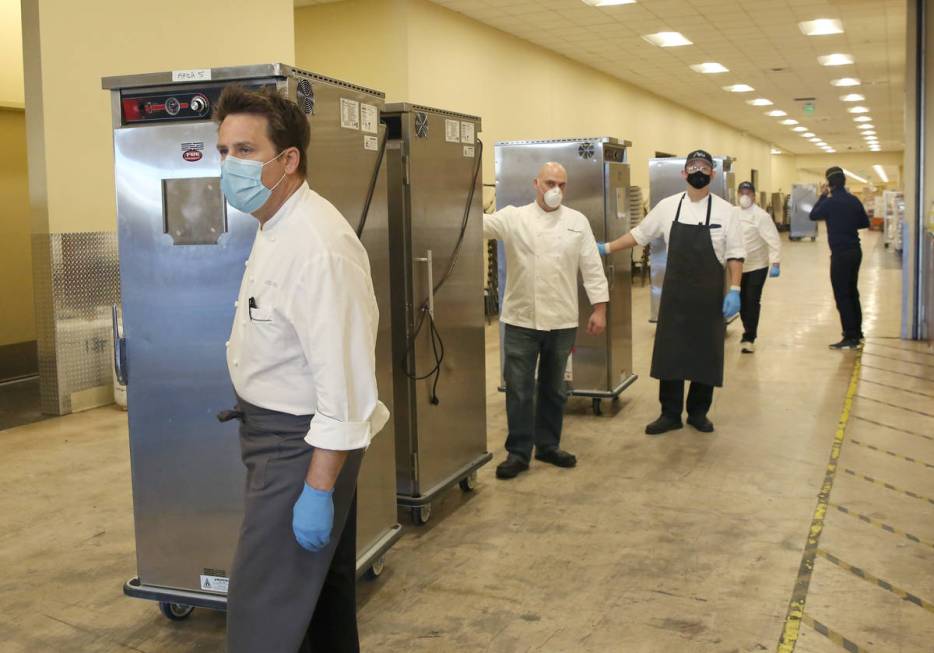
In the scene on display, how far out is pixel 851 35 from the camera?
44.6ft

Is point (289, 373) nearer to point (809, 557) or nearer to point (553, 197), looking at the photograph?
point (809, 557)

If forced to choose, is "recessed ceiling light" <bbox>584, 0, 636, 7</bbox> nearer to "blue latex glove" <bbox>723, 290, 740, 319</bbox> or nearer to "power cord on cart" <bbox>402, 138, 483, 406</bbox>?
"blue latex glove" <bbox>723, 290, 740, 319</bbox>

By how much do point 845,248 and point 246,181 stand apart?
790 centimetres

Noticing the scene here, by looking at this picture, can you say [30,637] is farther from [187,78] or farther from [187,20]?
[187,20]

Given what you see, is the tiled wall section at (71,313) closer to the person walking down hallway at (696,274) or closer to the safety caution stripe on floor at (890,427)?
the person walking down hallway at (696,274)

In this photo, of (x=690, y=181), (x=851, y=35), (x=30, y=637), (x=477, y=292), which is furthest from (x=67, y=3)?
(x=851, y=35)

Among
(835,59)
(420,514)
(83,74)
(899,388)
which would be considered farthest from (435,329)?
(835,59)

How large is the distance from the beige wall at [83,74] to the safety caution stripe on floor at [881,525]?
535 centimetres

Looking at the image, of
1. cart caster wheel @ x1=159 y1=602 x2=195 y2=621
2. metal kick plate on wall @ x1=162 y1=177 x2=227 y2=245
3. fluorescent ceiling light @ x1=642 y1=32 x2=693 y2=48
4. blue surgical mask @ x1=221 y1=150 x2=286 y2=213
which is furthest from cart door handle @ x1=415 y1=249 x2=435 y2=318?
fluorescent ceiling light @ x1=642 y1=32 x2=693 y2=48

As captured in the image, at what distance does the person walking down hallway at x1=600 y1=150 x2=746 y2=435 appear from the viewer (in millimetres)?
5641

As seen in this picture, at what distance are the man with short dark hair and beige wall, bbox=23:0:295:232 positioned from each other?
Answer: 5048mm

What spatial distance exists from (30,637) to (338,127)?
2.02 meters

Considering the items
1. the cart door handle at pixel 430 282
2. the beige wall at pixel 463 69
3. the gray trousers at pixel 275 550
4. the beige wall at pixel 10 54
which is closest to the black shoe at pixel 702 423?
the cart door handle at pixel 430 282

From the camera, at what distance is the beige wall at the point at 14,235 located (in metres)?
8.87
